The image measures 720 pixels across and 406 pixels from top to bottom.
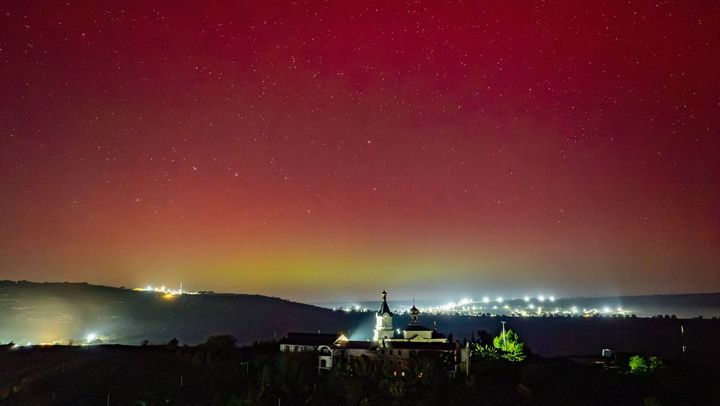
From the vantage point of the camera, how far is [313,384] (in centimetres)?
4759

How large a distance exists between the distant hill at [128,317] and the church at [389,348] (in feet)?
250

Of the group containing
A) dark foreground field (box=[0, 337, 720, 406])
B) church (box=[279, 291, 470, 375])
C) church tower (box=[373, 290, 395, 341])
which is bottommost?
dark foreground field (box=[0, 337, 720, 406])

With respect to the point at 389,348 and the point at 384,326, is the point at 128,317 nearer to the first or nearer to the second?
the point at 384,326

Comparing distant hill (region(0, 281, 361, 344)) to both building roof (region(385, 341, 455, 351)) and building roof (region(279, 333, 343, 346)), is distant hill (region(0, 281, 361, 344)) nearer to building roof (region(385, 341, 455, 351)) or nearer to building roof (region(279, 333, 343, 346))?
building roof (region(279, 333, 343, 346))

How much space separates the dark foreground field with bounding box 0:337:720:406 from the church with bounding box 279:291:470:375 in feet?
5.40

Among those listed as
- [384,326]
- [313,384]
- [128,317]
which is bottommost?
[313,384]

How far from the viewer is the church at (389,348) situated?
50.4 meters

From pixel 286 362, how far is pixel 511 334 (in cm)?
3488

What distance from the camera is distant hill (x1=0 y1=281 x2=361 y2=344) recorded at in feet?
409

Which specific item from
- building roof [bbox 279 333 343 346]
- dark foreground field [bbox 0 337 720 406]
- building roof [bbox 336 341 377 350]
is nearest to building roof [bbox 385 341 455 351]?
building roof [bbox 336 341 377 350]

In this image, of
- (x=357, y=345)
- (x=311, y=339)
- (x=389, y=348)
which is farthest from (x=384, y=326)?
(x=389, y=348)

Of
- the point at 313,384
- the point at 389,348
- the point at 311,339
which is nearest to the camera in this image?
the point at 313,384

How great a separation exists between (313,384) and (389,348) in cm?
910

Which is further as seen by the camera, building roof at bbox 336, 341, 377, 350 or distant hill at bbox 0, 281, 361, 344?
distant hill at bbox 0, 281, 361, 344
